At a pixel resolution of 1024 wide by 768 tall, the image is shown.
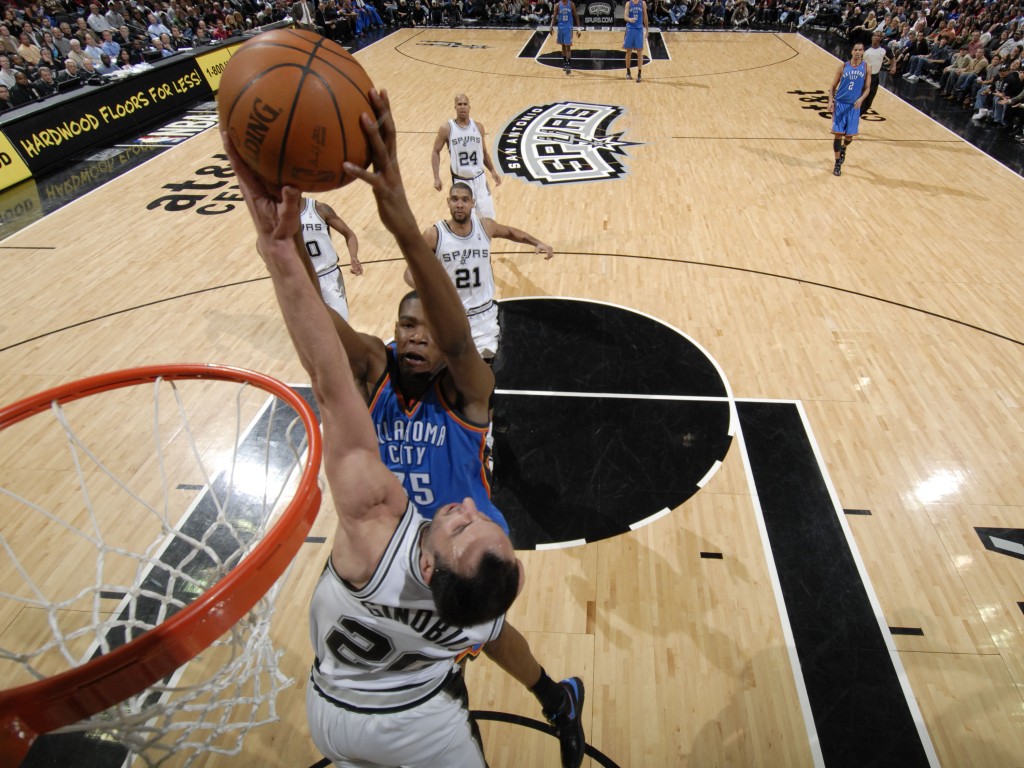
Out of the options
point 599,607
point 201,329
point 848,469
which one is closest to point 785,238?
point 848,469

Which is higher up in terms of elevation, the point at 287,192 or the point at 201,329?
the point at 287,192

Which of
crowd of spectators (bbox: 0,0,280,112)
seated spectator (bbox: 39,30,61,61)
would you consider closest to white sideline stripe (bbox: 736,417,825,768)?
crowd of spectators (bbox: 0,0,280,112)

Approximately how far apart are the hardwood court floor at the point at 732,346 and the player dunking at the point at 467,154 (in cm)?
79

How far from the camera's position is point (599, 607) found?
149 inches

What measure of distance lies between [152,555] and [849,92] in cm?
982

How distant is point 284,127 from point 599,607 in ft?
10.0

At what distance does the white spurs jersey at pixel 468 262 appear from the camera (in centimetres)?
501

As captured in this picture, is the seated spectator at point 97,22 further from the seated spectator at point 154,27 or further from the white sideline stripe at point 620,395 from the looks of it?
the white sideline stripe at point 620,395

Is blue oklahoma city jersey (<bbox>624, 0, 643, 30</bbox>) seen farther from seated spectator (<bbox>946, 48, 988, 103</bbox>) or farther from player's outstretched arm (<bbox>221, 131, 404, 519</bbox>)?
player's outstretched arm (<bbox>221, 131, 404, 519</bbox>)

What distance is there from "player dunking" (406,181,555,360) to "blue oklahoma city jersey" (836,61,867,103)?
6702 mm

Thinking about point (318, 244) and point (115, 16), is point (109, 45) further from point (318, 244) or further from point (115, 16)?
point (318, 244)

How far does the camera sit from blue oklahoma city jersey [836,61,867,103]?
8.82 meters

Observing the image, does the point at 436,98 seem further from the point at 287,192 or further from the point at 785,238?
the point at 287,192

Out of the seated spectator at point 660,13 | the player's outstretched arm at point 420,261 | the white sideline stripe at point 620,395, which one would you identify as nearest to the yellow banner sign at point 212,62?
the white sideline stripe at point 620,395
